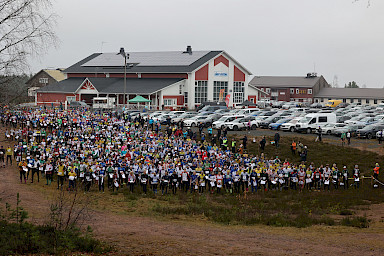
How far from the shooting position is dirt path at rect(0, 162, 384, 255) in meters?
13.0

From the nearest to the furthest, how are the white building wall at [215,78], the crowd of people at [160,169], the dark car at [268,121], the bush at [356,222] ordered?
the bush at [356,222] → the crowd of people at [160,169] → the dark car at [268,121] → the white building wall at [215,78]

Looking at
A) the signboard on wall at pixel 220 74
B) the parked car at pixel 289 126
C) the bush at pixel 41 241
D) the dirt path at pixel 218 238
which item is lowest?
the dirt path at pixel 218 238

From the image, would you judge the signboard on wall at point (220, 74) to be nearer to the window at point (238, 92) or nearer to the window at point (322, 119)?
the window at point (238, 92)

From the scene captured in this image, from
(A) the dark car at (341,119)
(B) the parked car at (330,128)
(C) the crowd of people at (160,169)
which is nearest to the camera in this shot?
(C) the crowd of people at (160,169)

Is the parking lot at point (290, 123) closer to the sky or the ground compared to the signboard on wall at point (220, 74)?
closer to the ground

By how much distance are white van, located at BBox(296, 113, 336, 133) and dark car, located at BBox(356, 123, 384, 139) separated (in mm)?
3845

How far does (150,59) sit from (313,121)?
1827 inches

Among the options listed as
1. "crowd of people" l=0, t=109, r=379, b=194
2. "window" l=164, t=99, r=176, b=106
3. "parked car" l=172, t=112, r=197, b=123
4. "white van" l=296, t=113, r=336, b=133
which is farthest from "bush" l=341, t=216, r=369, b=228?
"window" l=164, t=99, r=176, b=106

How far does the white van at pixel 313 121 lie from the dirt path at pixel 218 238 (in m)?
26.1

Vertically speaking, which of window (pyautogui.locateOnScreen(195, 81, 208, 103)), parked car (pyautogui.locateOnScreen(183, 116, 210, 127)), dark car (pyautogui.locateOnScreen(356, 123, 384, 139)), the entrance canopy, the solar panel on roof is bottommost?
dark car (pyautogui.locateOnScreen(356, 123, 384, 139))

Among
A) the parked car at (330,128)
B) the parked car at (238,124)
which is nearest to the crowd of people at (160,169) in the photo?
the parked car at (330,128)

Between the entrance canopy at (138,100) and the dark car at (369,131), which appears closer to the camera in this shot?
the dark car at (369,131)

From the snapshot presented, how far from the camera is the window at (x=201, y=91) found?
7556 cm

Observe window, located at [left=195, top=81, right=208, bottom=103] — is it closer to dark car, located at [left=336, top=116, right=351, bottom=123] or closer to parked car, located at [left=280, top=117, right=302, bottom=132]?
dark car, located at [left=336, top=116, right=351, bottom=123]
